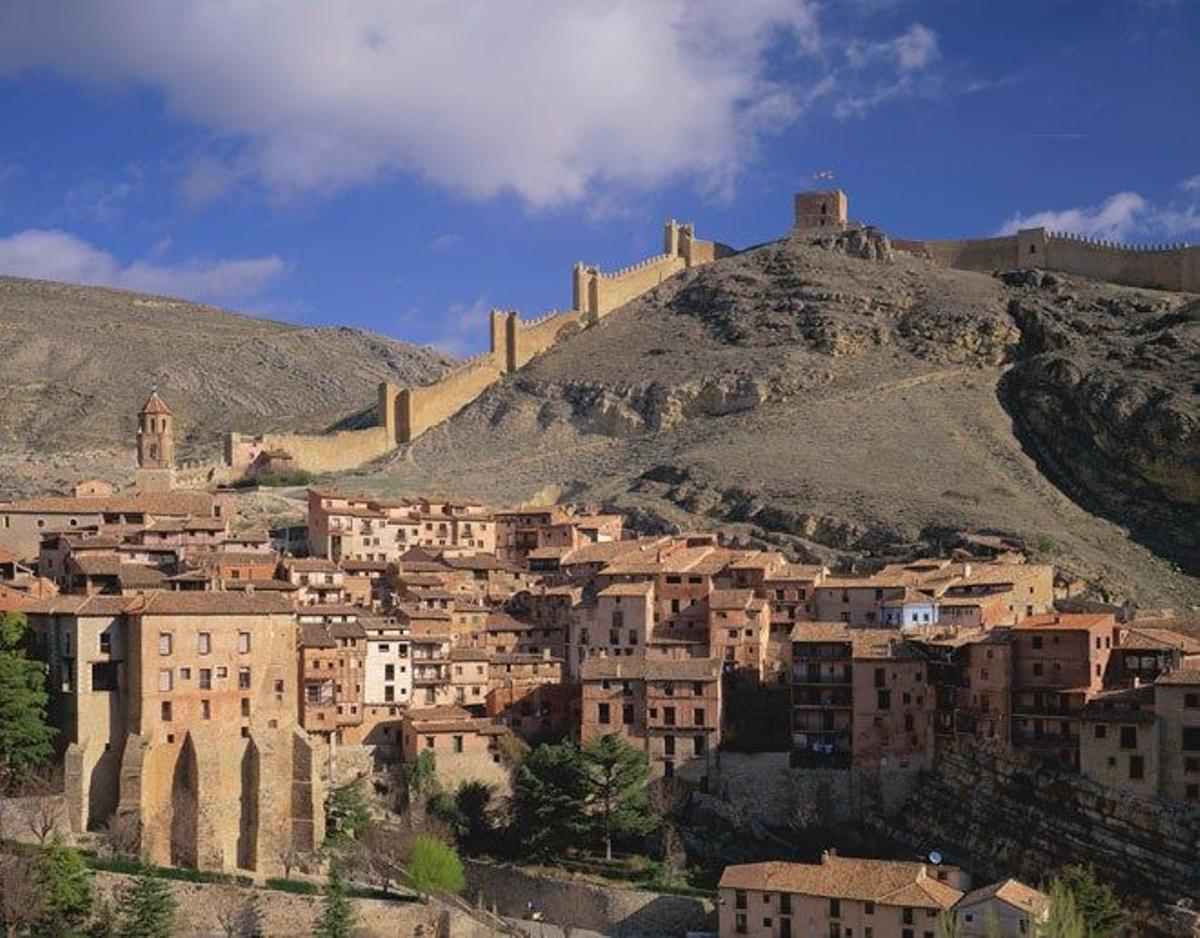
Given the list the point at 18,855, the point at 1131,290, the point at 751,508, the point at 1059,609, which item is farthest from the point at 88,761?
the point at 1131,290

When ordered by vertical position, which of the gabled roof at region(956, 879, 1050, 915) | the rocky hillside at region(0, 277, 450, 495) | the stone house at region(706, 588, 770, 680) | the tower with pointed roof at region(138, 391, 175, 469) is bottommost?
the gabled roof at region(956, 879, 1050, 915)

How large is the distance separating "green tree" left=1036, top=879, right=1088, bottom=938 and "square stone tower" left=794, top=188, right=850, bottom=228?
229ft

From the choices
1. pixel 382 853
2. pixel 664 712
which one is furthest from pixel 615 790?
pixel 382 853

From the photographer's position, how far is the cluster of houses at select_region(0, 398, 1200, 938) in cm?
4412

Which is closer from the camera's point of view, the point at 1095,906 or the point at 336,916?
the point at 1095,906

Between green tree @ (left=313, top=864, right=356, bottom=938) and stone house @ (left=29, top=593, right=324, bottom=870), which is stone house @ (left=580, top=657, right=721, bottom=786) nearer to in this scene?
stone house @ (left=29, top=593, right=324, bottom=870)

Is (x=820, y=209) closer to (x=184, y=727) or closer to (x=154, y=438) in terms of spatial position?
(x=154, y=438)

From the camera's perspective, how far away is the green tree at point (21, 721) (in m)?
43.5

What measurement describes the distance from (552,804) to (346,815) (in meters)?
4.99

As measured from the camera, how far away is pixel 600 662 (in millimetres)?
52000

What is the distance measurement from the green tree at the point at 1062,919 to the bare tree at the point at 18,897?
20.0m

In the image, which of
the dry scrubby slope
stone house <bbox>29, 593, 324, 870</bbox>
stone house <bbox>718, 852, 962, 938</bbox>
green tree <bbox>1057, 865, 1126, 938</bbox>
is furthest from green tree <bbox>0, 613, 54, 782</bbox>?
the dry scrubby slope

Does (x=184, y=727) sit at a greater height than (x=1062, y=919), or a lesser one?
greater

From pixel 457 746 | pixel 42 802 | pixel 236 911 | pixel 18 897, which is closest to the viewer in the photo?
pixel 18 897
